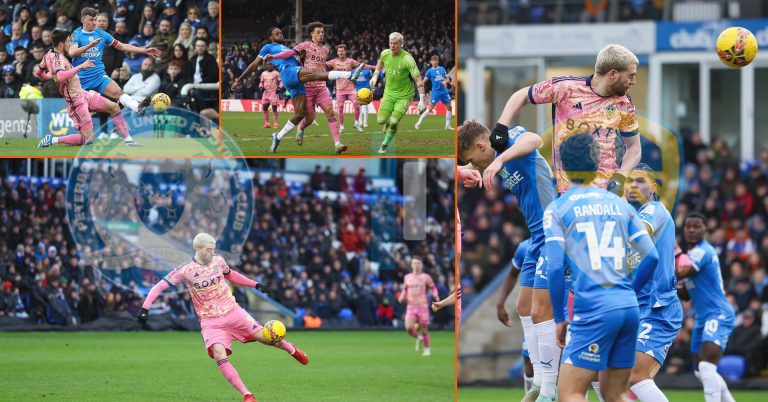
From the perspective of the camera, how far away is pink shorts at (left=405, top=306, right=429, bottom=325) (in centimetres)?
1778

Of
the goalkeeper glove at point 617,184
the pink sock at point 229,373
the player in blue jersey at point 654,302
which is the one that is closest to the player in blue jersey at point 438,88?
the goalkeeper glove at point 617,184

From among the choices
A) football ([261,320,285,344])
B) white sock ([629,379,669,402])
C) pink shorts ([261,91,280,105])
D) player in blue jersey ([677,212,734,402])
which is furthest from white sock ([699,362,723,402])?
pink shorts ([261,91,280,105])

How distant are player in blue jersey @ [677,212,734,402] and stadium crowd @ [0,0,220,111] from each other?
5168 millimetres

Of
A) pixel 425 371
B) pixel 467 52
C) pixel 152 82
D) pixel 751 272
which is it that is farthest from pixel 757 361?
pixel 467 52

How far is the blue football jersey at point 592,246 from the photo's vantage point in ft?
22.7

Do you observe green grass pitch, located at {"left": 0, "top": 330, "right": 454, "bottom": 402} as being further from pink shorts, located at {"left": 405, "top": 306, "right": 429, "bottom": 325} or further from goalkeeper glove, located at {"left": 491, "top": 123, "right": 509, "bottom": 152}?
goalkeeper glove, located at {"left": 491, "top": 123, "right": 509, "bottom": 152}

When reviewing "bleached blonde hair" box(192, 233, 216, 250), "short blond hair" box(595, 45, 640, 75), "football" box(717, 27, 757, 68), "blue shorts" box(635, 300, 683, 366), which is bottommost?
"blue shorts" box(635, 300, 683, 366)

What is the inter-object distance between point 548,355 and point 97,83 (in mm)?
4342

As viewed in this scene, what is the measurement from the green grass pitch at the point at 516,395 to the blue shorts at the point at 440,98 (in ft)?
20.8

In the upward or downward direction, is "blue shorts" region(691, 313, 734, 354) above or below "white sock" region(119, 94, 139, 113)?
below

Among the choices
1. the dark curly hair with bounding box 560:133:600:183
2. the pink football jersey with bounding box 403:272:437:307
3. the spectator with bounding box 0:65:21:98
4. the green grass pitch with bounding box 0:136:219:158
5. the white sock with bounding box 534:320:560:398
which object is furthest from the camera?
the pink football jersey with bounding box 403:272:437:307

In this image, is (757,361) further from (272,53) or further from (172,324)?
(272,53)

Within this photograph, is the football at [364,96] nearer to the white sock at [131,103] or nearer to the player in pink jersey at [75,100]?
the white sock at [131,103]

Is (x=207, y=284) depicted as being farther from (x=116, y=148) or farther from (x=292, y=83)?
(x=292, y=83)
